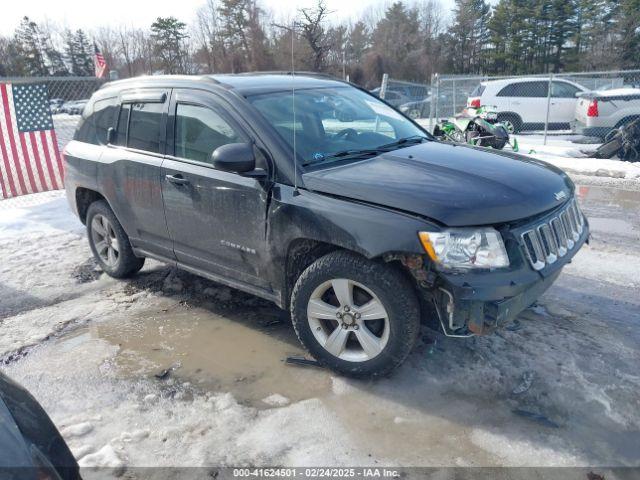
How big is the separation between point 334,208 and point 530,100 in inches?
549

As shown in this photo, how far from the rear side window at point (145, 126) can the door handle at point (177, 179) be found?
0.34 meters

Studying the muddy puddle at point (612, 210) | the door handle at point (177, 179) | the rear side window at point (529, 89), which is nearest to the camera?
the door handle at point (177, 179)

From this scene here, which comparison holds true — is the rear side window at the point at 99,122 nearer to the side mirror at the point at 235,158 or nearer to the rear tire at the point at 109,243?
the rear tire at the point at 109,243

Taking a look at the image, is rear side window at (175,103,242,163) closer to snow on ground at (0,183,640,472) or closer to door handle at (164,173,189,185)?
door handle at (164,173,189,185)

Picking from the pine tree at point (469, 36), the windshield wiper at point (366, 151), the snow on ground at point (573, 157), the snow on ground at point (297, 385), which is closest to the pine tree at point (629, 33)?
the pine tree at point (469, 36)

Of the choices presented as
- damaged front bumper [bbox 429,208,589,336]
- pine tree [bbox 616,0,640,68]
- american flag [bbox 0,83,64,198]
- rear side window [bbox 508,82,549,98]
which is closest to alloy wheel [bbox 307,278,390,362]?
damaged front bumper [bbox 429,208,589,336]

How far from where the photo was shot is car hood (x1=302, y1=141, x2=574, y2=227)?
2.78 m

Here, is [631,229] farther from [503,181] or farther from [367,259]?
[367,259]

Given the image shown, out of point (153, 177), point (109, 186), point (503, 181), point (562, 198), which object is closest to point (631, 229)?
point (562, 198)

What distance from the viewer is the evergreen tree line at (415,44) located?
40.2 m

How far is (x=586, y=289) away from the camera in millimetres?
4406

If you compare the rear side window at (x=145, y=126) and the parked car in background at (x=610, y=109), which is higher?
the rear side window at (x=145, y=126)

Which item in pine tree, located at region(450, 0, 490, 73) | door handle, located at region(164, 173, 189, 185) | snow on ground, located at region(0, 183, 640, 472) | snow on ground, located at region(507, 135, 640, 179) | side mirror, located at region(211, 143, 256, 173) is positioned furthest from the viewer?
pine tree, located at region(450, 0, 490, 73)

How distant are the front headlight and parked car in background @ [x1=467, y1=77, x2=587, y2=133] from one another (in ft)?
42.6
